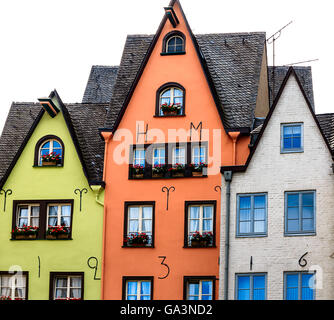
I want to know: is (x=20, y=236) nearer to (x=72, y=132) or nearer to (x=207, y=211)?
(x=72, y=132)

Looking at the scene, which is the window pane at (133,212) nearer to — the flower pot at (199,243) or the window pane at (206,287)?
the flower pot at (199,243)

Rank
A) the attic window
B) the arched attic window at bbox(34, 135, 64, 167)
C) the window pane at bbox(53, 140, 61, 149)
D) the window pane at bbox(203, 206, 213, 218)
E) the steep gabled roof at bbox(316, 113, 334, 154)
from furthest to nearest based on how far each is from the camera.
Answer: the attic window < the window pane at bbox(53, 140, 61, 149) < the arched attic window at bbox(34, 135, 64, 167) < the window pane at bbox(203, 206, 213, 218) < the steep gabled roof at bbox(316, 113, 334, 154)

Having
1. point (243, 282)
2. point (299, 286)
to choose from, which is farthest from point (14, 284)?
point (299, 286)

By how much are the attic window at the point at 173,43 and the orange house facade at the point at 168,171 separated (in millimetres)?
46

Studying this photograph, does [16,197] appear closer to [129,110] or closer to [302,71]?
[129,110]

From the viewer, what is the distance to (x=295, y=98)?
45.6 m

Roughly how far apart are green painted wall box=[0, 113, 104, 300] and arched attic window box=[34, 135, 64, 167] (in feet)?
0.64

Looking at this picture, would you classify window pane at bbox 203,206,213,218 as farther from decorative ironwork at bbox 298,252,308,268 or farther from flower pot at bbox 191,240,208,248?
decorative ironwork at bbox 298,252,308,268

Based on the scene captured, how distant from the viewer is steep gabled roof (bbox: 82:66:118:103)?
56.1 m

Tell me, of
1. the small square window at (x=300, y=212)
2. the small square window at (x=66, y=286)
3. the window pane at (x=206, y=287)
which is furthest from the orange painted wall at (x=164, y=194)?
the small square window at (x=300, y=212)

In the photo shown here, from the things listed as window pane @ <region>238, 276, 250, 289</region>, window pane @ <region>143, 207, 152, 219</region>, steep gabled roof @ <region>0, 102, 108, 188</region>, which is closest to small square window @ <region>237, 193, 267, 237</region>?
window pane @ <region>238, 276, 250, 289</region>

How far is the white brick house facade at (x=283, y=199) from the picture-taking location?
43.2 meters

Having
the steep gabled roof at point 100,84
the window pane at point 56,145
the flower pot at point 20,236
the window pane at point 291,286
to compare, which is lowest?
the window pane at point 291,286
